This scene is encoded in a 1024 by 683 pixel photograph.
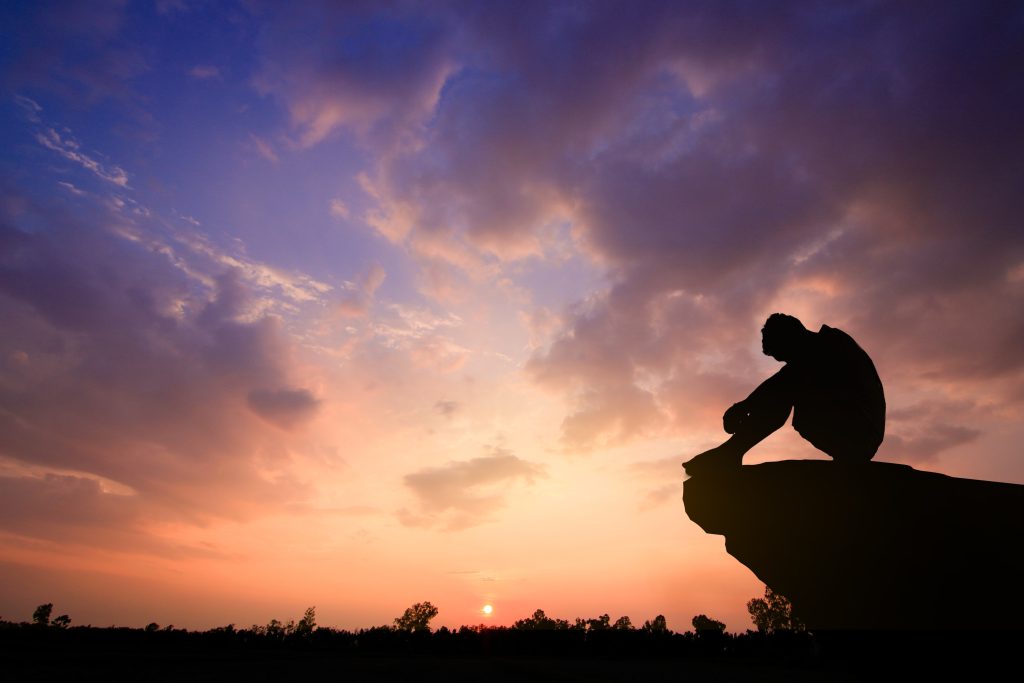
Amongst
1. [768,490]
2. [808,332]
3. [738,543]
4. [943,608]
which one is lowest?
[943,608]

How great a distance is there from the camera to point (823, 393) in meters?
3.03

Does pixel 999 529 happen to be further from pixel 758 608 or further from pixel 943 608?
pixel 758 608

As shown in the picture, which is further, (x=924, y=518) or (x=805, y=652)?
(x=805, y=652)

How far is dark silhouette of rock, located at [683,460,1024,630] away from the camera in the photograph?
6.46 ft

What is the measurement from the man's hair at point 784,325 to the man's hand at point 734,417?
0.57m

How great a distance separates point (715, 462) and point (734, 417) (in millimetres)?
330

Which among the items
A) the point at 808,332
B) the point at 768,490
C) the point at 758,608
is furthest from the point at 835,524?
the point at 758,608

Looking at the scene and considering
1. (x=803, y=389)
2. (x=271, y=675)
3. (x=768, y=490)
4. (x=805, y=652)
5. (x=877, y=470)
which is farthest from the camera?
(x=805, y=652)

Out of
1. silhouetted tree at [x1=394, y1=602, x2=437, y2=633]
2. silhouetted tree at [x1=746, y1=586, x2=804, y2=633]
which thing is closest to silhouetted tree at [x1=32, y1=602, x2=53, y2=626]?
silhouetted tree at [x1=394, y1=602, x2=437, y2=633]

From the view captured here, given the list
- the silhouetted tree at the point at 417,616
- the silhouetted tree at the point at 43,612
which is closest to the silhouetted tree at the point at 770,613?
the silhouetted tree at the point at 417,616

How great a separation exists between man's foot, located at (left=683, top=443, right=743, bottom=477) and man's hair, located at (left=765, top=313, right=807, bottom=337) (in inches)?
35.3

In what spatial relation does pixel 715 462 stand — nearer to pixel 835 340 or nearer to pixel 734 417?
pixel 734 417

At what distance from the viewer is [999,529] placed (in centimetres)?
199

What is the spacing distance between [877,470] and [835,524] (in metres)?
0.32
